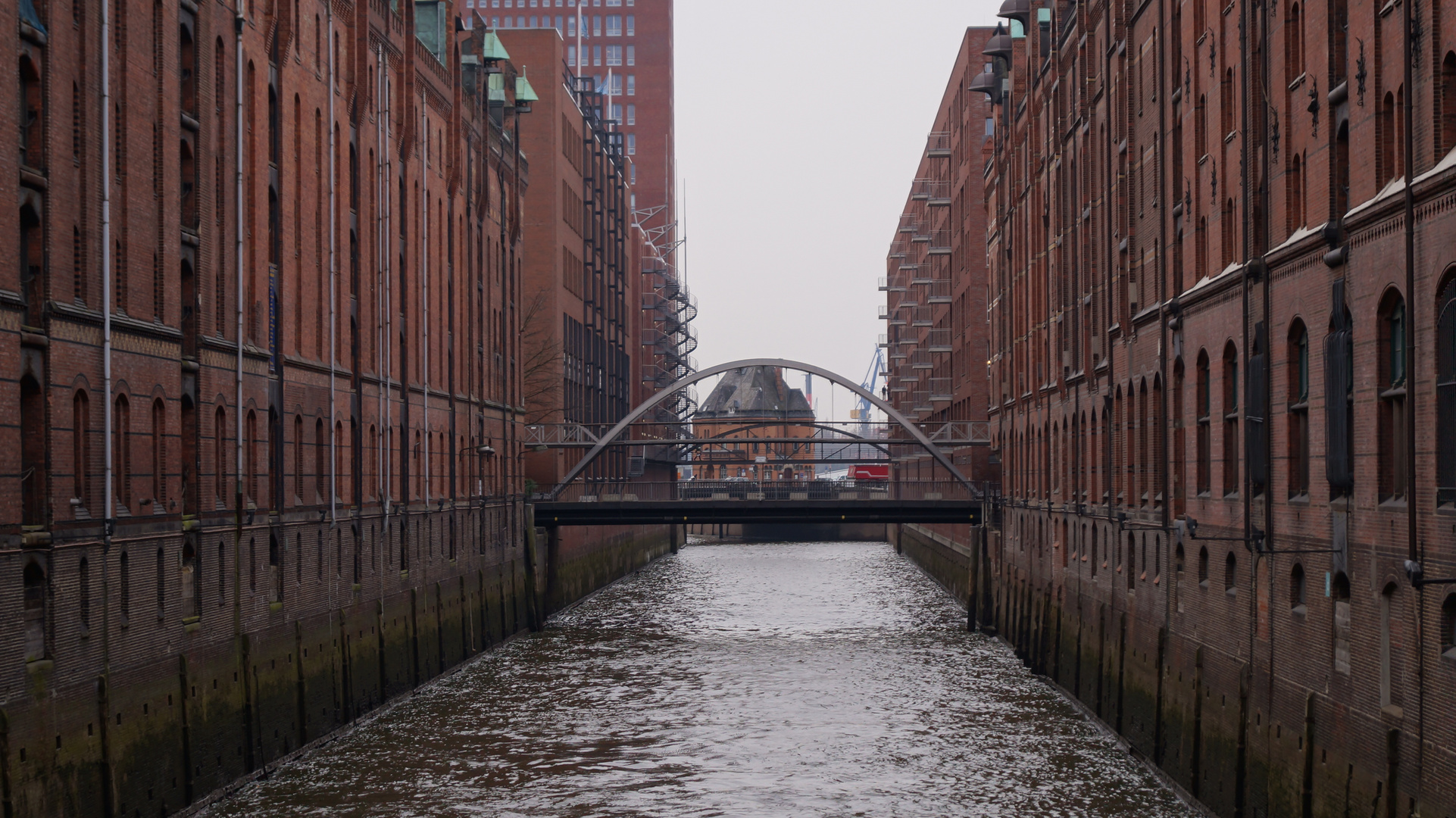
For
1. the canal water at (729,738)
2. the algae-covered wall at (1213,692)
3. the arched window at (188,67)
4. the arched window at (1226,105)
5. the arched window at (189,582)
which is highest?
the arched window at (188,67)

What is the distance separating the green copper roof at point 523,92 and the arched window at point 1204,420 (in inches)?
1440

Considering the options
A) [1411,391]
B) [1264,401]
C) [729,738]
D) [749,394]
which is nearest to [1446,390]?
[1411,391]

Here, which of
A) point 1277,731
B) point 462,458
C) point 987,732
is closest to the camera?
point 1277,731

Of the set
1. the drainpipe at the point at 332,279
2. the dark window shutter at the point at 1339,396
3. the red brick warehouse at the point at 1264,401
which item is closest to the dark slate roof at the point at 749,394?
the red brick warehouse at the point at 1264,401

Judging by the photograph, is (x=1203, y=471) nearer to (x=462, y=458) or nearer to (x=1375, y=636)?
(x=1375, y=636)

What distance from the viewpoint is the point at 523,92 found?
196 ft

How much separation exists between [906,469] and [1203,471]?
7152 centimetres

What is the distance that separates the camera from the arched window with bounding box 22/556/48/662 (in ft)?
65.1

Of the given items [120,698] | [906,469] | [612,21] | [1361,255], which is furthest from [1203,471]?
[612,21]

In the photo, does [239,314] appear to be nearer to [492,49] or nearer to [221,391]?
[221,391]

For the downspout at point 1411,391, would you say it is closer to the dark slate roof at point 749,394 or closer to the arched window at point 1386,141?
the arched window at point 1386,141

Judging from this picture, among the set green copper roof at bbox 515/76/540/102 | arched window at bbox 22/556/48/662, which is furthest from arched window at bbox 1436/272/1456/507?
green copper roof at bbox 515/76/540/102

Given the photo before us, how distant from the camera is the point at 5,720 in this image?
18.5 meters

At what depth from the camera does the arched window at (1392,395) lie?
57.1 ft
